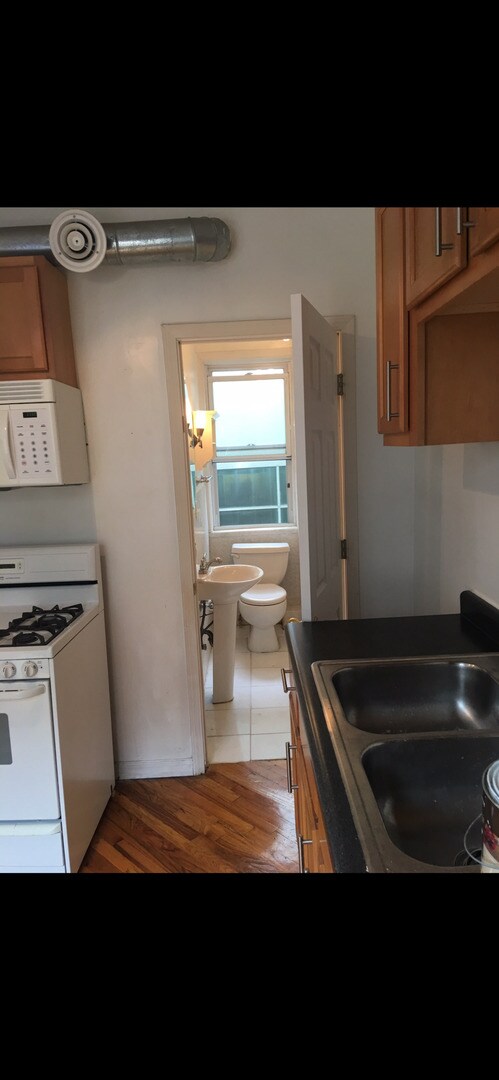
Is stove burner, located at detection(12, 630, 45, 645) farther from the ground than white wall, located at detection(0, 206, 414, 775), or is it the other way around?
white wall, located at detection(0, 206, 414, 775)

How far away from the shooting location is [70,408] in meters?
2.10

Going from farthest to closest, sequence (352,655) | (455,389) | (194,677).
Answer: (194,677) < (352,655) < (455,389)

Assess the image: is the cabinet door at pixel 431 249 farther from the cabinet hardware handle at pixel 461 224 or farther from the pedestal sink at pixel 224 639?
the pedestal sink at pixel 224 639

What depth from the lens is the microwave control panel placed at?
1.95 metres

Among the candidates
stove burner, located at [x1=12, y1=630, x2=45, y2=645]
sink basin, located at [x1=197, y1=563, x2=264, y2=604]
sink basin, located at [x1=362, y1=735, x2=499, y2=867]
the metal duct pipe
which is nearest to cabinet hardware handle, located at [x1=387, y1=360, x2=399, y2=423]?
sink basin, located at [x1=362, y1=735, x2=499, y2=867]

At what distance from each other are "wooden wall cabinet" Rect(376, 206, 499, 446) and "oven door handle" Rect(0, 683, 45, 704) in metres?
1.33

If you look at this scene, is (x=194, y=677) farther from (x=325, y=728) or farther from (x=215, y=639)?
(x=325, y=728)

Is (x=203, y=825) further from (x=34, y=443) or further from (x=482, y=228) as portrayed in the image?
(x=482, y=228)

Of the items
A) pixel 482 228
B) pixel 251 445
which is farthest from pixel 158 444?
pixel 251 445

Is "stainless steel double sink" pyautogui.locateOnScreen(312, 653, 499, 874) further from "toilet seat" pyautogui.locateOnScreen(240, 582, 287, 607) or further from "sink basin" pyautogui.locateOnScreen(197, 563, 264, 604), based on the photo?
"toilet seat" pyautogui.locateOnScreen(240, 582, 287, 607)

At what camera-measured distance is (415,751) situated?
0.99 meters

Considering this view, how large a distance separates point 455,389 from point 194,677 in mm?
1666

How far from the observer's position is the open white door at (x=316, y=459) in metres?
1.58
